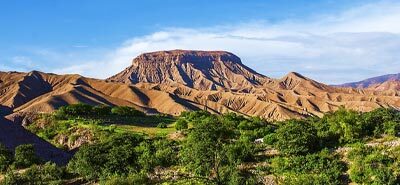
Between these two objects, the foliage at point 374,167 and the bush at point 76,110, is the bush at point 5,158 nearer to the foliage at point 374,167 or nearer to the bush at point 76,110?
the bush at point 76,110

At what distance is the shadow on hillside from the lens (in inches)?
1901

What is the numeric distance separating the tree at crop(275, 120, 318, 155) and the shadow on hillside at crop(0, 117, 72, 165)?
65.5ft

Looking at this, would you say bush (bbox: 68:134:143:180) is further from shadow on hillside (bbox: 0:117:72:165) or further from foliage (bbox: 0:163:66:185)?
shadow on hillside (bbox: 0:117:72:165)

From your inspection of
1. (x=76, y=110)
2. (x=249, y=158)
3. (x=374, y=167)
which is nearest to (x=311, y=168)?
(x=374, y=167)

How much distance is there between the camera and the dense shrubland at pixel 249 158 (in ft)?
114

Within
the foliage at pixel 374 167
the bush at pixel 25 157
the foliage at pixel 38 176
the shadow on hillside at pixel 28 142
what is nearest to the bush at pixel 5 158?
the bush at pixel 25 157

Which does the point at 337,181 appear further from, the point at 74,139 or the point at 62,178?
the point at 74,139

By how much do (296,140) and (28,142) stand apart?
87.7 feet

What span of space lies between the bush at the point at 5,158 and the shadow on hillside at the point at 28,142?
308 centimetres

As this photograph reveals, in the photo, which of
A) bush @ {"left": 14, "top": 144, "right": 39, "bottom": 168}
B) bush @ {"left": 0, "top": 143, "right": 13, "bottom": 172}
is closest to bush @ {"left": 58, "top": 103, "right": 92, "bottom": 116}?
bush @ {"left": 0, "top": 143, "right": 13, "bottom": 172}

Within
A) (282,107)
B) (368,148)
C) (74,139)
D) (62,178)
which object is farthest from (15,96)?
(368,148)

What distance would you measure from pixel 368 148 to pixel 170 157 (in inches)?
583

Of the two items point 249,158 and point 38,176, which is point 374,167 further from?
point 38,176

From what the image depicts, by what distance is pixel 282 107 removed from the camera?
580 feet
